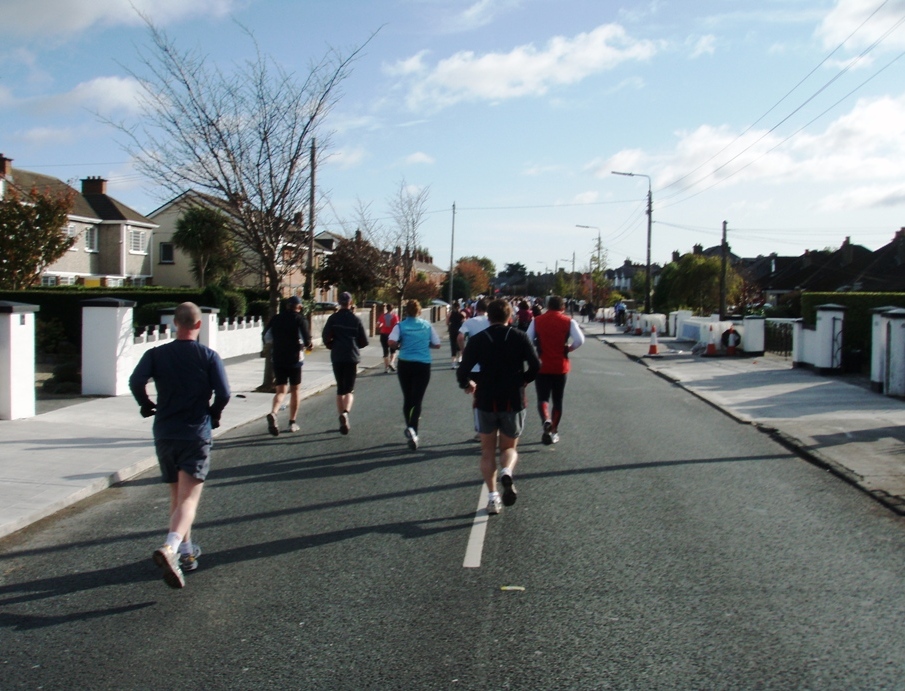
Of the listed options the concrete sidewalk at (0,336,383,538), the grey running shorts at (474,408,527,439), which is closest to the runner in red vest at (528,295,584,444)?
the grey running shorts at (474,408,527,439)

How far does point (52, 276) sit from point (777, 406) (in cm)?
3733

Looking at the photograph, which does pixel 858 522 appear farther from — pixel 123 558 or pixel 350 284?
pixel 350 284

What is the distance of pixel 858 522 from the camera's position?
23.7 feet

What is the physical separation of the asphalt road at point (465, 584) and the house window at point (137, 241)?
1699 inches

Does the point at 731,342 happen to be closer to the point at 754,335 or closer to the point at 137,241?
the point at 754,335

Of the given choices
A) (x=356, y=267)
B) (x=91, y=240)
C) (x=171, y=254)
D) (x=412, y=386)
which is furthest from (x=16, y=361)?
(x=171, y=254)

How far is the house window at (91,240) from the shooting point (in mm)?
46312

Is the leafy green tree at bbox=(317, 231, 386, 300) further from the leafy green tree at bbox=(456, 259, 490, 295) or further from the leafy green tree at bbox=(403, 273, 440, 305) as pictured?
the leafy green tree at bbox=(456, 259, 490, 295)

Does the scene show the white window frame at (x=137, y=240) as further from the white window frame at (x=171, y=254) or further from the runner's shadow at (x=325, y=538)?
the runner's shadow at (x=325, y=538)

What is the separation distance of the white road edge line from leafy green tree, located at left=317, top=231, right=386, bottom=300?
3721cm

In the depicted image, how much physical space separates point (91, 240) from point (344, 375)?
39831 mm

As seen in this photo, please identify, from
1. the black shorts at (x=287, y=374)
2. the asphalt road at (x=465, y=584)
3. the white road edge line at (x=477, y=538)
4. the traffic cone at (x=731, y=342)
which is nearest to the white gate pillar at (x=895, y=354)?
the asphalt road at (x=465, y=584)

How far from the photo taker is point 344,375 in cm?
1153

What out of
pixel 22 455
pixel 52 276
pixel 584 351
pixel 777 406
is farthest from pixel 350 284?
pixel 22 455
